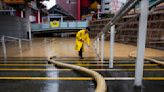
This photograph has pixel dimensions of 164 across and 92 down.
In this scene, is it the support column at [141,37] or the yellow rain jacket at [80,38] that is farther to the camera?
the yellow rain jacket at [80,38]

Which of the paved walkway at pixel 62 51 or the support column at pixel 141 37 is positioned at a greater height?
the support column at pixel 141 37

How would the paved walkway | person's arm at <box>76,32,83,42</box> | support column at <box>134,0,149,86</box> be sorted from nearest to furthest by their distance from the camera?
support column at <box>134,0,149,86</box> < person's arm at <box>76,32,83,42</box> < the paved walkway

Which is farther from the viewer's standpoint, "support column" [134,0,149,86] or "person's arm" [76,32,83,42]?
"person's arm" [76,32,83,42]

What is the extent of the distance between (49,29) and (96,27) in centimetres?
666

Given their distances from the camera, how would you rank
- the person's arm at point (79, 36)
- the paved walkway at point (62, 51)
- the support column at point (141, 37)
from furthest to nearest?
the paved walkway at point (62, 51)
the person's arm at point (79, 36)
the support column at point (141, 37)

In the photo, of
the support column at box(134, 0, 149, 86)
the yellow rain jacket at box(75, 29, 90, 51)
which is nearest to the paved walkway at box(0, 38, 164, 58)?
the yellow rain jacket at box(75, 29, 90, 51)

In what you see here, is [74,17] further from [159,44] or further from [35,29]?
[159,44]

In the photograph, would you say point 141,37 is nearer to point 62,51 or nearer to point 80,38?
point 80,38

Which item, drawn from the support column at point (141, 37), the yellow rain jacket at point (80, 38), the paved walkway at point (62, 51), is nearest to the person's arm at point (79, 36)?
the yellow rain jacket at point (80, 38)

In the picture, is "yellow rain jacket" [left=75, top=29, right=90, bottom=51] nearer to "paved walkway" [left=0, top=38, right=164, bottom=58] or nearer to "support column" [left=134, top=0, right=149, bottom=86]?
"paved walkway" [left=0, top=38, right=164, bottom=58]

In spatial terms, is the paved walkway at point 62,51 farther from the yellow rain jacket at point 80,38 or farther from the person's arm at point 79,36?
the person's arm at point 79,36

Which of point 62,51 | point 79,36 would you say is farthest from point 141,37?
point 62,51

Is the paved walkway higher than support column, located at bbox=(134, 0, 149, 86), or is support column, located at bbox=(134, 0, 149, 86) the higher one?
support column, located at bbox=(134, 0, 149, 86)

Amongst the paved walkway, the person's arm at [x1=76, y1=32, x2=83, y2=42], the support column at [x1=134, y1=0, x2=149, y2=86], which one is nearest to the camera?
the support column at [x1=134, y1=0, x2=149, y2=86]
